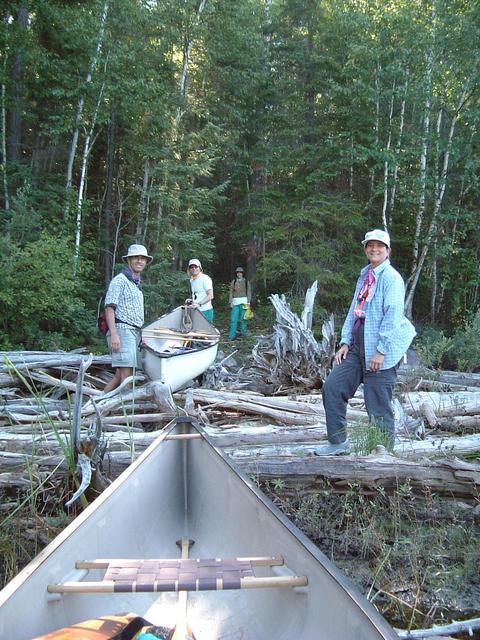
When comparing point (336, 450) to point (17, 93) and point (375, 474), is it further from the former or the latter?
point (17, 93)

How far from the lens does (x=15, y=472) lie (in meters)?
3.27

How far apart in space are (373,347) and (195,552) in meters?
1.80

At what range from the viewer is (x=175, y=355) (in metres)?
5.79

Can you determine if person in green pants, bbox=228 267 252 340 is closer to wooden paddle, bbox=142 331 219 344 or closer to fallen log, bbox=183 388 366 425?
wooden paddle, bbox=142 331 219 344

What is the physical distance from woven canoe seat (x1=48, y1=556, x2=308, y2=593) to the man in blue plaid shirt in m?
1.54

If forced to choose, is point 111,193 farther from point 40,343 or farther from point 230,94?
point 40,343

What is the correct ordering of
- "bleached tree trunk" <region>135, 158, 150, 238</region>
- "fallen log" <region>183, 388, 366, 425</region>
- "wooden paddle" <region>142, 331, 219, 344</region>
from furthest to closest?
"bleached tree trunk" <region>135, 158, 150, 238</region> < "wooden paddle" <region>142, 331, 219, 344</region> < "fallen log" <region>183, 388, 366, 425</region>

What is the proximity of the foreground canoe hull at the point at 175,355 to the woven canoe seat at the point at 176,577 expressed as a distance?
11.8 ft

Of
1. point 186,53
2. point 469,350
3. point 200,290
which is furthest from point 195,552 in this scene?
point 186,53

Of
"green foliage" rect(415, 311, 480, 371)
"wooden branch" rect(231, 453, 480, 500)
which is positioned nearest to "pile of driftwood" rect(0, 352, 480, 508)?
"wooden branch" rect(231, 453, 480, 500)

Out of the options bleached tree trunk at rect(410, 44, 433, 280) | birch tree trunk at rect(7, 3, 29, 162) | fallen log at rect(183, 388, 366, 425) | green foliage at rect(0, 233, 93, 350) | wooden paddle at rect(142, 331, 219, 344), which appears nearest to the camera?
fallen log at rect(183, 388, 366, 425)

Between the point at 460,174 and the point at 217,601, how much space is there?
45.9 ft

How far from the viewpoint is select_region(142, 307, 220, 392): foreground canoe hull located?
5.76 m

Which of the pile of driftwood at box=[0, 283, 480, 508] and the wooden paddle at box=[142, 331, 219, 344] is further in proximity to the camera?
the wooden paddle at box=[142, 331, 219, 344]
